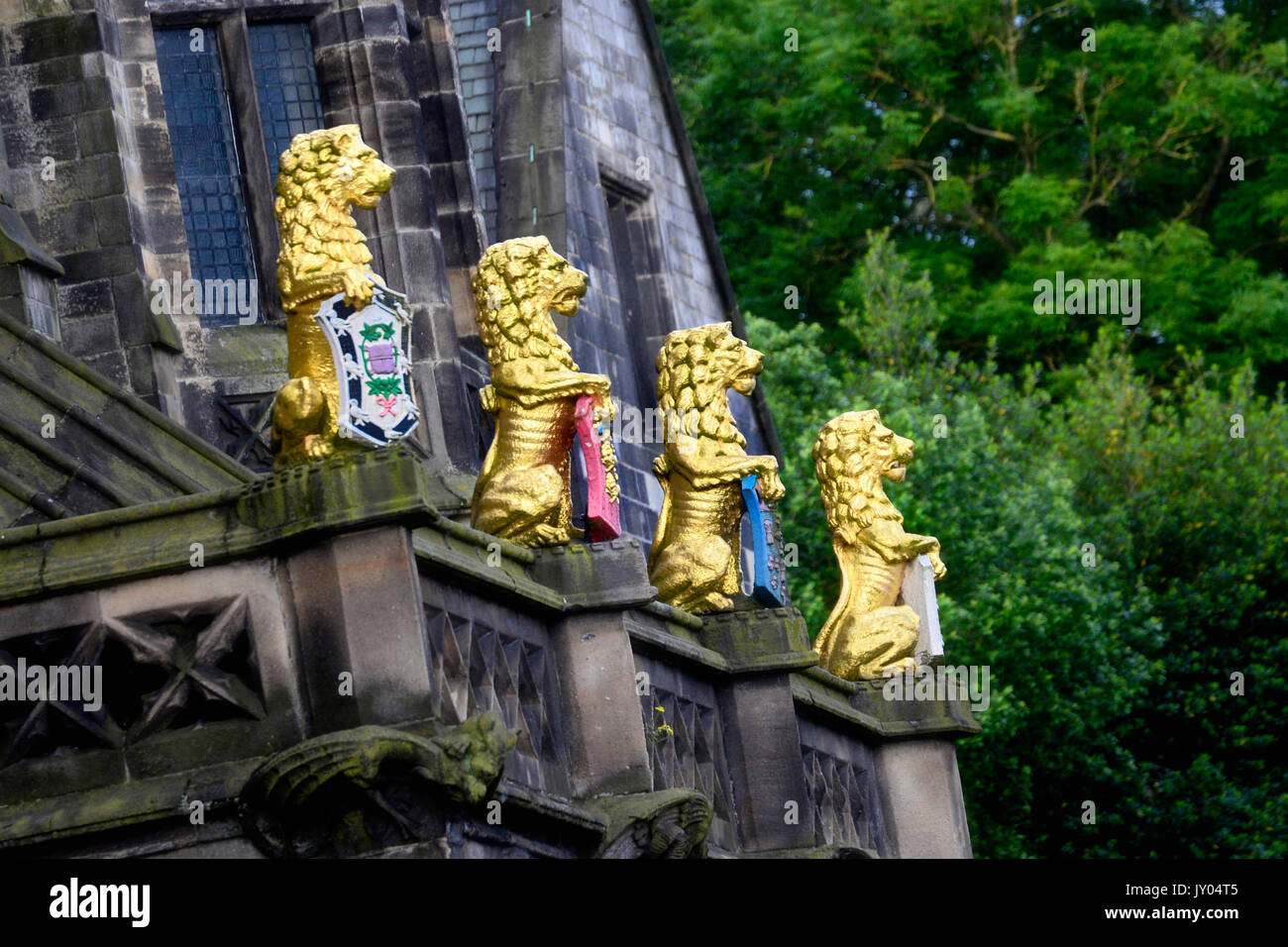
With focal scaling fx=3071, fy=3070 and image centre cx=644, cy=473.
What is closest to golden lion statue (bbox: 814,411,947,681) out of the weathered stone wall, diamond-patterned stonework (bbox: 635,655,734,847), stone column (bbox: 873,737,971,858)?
stone column (bbox: 873,737,971,858)

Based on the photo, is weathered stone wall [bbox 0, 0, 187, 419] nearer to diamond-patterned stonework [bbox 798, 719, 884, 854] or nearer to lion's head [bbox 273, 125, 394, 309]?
diamond-patterned stonework [bbox 798, 719, 884, 854]

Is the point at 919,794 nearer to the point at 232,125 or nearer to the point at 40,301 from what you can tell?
the point at 40,301

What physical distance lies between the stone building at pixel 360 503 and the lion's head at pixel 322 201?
4.70 ft

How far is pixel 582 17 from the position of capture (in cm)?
2869

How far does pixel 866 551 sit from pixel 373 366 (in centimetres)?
633

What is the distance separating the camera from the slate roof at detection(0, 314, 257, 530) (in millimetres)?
16078

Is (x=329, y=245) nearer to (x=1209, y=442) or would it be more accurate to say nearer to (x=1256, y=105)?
(x=1209, y=442)

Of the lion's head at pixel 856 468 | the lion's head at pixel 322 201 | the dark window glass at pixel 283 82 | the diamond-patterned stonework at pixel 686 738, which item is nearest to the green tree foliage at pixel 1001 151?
the dark window glass at pixel 283 82

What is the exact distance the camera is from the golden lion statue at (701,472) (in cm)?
1703

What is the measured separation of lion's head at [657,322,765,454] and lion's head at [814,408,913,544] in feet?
6.17

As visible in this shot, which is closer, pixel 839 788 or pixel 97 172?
pixel 839 788

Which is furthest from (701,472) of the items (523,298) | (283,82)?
(283,82)

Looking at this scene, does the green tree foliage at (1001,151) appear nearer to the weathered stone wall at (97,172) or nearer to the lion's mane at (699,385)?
the weathered stone wall at (97,172)

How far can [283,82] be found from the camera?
23766 millimetres
